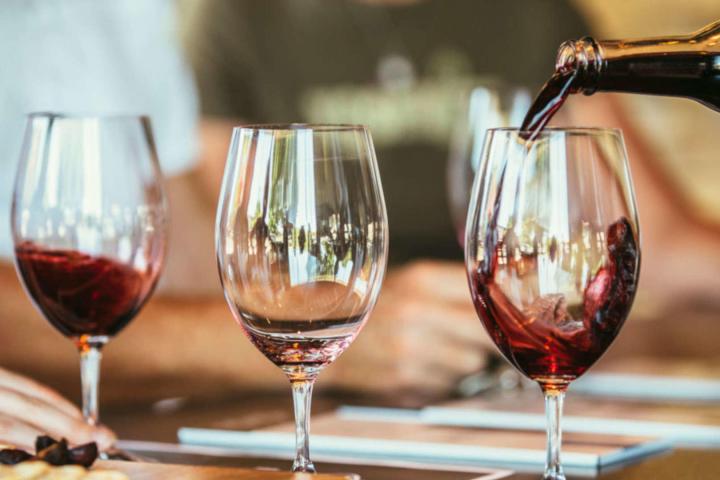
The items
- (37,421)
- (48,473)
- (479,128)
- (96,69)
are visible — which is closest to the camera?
(48,473)

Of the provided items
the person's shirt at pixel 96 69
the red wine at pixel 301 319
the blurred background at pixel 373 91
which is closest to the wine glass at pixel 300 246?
the red wine at pixel 301 319

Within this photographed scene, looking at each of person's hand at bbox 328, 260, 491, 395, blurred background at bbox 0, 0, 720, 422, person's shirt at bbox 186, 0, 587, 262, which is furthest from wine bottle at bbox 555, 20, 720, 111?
person's shirt at bbox 186, 0, 587, 262

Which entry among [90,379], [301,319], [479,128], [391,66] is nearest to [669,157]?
[391,66]

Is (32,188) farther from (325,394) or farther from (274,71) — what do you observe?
(274,71)

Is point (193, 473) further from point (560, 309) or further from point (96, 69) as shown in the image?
Result: point (96, 69)

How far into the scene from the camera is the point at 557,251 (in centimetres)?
51

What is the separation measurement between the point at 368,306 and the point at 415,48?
Answer: 1.94 m

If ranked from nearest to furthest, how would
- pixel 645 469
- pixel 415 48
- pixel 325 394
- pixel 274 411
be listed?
pixel 645 469 → pixel 274 411 → pixel 325 394 → pixel 415 48

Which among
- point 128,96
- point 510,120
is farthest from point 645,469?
point 128,96

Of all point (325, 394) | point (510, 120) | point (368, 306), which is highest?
point (510, 120)

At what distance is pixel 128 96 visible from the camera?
224cm

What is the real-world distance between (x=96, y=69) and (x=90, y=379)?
1.61m

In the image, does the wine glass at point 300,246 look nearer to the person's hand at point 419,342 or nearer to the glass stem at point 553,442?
the glass stem at point 553,442

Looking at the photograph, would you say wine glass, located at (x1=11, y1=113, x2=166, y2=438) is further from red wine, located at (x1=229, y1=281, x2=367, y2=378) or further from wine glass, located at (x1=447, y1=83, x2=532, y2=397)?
wine glass, located at (x1=447, y1=83, x2=532, y2=397)
